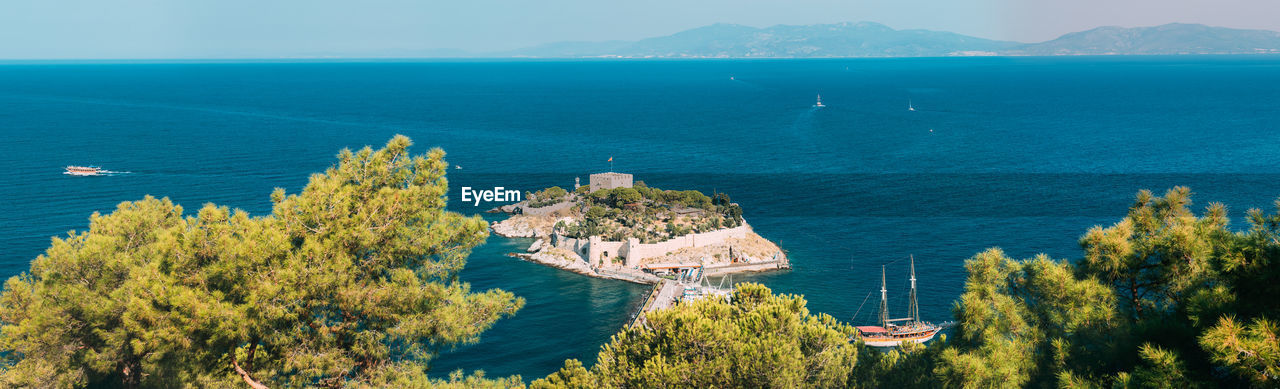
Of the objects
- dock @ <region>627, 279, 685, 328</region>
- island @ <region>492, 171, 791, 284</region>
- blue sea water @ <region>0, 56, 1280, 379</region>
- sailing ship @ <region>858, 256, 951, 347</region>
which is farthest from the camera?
island @ <region>492, 171, 791, 284</region>

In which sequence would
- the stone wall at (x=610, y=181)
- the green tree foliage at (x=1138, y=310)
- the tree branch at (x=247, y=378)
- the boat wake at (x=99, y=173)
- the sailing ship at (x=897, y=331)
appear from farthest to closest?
the boat wake at (x=99, y=173) < the stone wall at (x=610, y=181) < the sailing ship at (x=897, y=331) < the tree branch at (x=247, y=378) < the green tree foliage at (x=1138, y=310)

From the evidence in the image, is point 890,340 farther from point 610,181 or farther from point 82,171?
point 82,171

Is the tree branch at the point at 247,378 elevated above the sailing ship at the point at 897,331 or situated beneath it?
elevated above

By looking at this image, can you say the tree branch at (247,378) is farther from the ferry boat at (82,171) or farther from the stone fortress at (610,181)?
the ferry boat at (82,171)

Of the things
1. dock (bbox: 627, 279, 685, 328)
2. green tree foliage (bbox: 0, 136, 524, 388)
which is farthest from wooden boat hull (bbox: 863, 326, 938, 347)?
green tree foliage (bbox: 0, 136, 524, 388)

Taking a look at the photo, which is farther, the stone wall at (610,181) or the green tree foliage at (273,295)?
the stone wall at (610,181)

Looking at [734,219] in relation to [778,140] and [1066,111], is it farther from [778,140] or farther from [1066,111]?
[1066,111]

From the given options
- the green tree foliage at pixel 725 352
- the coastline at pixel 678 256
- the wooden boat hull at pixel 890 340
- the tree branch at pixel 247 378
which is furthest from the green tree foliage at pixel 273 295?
the coastline at pixel 678 256

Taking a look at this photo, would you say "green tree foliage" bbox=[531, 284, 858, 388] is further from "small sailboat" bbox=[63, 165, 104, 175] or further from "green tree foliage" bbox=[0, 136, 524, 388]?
"small sailboat" bbox=[63, 165, 104, 175]
